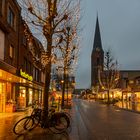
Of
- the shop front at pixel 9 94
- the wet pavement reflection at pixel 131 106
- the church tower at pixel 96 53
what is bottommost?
the wet pavement reflection at pixel 131 106

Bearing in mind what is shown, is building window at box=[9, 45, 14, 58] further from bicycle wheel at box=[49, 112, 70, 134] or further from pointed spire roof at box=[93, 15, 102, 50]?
pointed spire roof at box=[93, 15, 102, 50]

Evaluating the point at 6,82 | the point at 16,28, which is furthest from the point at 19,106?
the point at 16,28

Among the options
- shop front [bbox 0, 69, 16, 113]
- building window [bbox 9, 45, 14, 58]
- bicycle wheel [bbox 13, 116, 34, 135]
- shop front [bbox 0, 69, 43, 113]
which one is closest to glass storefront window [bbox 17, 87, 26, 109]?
shop front [bbox 0, 69, 43, 113]

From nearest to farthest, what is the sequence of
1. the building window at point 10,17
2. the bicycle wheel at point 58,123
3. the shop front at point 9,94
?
the bicycle wheel at point 58,123
the building window at point 10,17
the shop front at point 9,94

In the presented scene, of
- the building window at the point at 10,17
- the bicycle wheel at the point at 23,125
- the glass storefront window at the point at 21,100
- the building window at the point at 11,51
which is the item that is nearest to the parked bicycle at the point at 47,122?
the bicycle wheel at the point at 23,125

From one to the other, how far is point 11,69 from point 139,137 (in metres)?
14.9

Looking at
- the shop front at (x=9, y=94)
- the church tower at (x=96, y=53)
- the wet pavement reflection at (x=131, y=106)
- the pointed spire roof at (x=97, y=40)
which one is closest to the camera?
the shop front at (x=9, y=94)

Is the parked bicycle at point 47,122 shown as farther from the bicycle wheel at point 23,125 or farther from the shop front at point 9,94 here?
the shop front at point 9,94

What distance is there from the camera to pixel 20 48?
3884 cm

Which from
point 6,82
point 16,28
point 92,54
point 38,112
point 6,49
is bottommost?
point 38,112

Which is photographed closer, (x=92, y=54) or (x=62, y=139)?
(x=62, y=139)

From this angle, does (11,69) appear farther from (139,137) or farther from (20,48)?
(139,137)

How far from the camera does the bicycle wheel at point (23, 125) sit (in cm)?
1528

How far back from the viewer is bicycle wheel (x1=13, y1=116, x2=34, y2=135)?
15.3 metres
